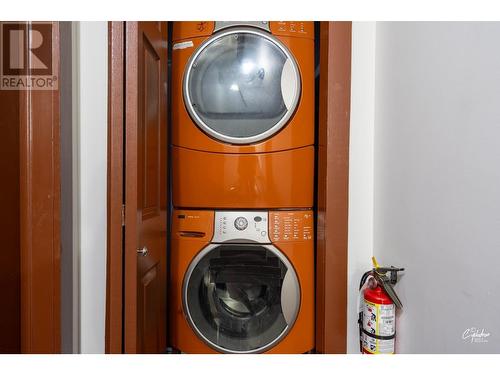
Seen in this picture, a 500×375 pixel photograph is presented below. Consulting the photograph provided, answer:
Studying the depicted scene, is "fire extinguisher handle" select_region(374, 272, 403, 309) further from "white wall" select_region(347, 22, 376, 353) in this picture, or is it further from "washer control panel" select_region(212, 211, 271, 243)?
"washer control panel" select_region(212, 211, 271, 243)

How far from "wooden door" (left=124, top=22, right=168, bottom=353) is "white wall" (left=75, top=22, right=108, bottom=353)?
0.21 m

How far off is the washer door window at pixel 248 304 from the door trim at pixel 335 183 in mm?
169

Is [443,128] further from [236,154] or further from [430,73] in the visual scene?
[236,154]

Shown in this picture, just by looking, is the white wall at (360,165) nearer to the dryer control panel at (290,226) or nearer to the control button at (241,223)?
the dryer control panel at (290,226)

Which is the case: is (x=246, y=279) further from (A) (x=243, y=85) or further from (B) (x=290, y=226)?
(A) (x=243, y=85)

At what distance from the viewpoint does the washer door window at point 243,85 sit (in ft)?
4.36

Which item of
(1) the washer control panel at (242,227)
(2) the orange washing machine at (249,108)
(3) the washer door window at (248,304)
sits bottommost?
(3) the washer door window at (248,304)

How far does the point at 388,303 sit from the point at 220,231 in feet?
Result: 2.40

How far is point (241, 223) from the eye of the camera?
137cm

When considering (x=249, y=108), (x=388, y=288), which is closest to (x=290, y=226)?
(x=388, y=288)

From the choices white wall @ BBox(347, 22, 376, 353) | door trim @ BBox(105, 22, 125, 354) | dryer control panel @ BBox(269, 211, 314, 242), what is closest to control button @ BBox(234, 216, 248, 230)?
dryer control panel @ BBox(269, 211, 314, 242)

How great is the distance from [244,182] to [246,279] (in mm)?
448

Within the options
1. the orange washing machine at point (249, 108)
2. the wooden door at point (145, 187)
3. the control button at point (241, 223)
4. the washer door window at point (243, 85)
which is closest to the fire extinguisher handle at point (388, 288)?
the orange washing machine at point (249, 108)

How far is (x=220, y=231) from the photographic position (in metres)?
1.37
